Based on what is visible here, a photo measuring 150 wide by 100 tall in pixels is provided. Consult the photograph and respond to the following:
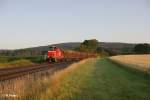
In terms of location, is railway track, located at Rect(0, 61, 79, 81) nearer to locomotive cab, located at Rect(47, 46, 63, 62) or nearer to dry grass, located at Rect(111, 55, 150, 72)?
dry grass, located at Rect(111, 55, 150, 72)

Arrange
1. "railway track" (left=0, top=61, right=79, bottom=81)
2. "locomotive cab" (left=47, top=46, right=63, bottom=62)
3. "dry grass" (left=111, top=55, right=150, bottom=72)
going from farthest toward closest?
"locomotive cab" (left=47, top=46, right=63, bottom=62) → "dry grass" (left=111, top=55, right=150, bottom=72) → "railway track" (left=0, top=61, right=79, bottom=81)

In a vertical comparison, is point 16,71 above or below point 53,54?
below

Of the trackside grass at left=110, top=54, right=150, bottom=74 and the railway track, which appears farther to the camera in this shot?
the trackside grass at left=110, top=54, right=150, bottom=74

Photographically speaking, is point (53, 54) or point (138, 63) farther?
point (53, 54)

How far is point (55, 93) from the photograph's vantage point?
15.9 metres

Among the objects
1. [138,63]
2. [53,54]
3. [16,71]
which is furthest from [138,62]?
[16,71]

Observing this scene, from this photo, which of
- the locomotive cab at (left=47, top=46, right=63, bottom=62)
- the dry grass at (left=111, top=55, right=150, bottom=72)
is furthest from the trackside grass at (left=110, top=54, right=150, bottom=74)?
the locomotive cab at (left=47, top=46, right=63, bottom=62)

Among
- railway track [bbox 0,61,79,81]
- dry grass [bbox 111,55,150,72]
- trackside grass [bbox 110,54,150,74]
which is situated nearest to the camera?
railway track [bbox 0,61,79,81]

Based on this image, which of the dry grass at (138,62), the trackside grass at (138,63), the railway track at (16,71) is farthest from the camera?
the dry grass at (138,62)

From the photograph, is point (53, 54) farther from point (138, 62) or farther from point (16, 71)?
point (16, 71)

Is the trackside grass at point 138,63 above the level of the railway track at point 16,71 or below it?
below

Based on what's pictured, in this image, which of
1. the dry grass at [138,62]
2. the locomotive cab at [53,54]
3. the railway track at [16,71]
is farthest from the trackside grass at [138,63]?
the locomotive cab at [53,54]

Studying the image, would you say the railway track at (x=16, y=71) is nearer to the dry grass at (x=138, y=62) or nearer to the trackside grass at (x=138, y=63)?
the trackside grass at (x=138, y=63)

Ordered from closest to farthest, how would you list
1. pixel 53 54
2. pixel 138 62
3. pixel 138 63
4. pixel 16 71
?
pixel 16 71 → pixel 138 63 → pixel 138 62 → pixel 53 54
